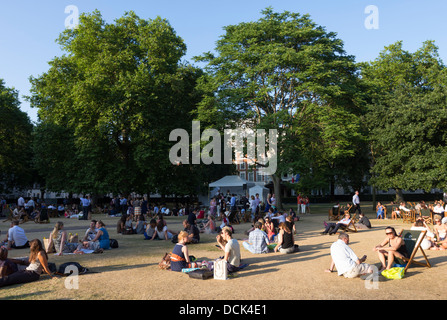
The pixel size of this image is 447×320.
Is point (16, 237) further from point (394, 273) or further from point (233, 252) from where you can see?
point (394, 273)

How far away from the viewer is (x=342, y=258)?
316 inches

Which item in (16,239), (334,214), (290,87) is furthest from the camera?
(290,87)

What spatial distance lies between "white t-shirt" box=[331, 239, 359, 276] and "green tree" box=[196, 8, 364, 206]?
1783 cm

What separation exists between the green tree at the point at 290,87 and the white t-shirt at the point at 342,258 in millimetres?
17829

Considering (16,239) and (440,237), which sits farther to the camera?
(16,239)

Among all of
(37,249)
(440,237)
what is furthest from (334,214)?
(37,249)

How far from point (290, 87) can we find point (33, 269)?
23842 mm

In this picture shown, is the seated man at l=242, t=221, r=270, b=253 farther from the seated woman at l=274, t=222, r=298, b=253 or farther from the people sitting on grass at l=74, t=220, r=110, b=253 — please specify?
the people sitting on grass at l=74, t=220, r=110, b=253

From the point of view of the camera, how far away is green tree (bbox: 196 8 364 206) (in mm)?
25828

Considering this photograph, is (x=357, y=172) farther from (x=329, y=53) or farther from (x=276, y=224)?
(x=276, y=224)

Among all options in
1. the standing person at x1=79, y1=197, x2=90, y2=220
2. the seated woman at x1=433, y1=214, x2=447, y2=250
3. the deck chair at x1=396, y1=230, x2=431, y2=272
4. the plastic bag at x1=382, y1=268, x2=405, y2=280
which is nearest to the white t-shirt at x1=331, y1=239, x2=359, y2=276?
the plastic bag at x1=382, y1=268, x2=405, y2=280

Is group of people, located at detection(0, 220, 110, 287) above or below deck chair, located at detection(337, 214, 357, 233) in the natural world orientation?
Answer: above

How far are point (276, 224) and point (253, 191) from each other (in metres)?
16.0

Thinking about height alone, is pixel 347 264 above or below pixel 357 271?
above
